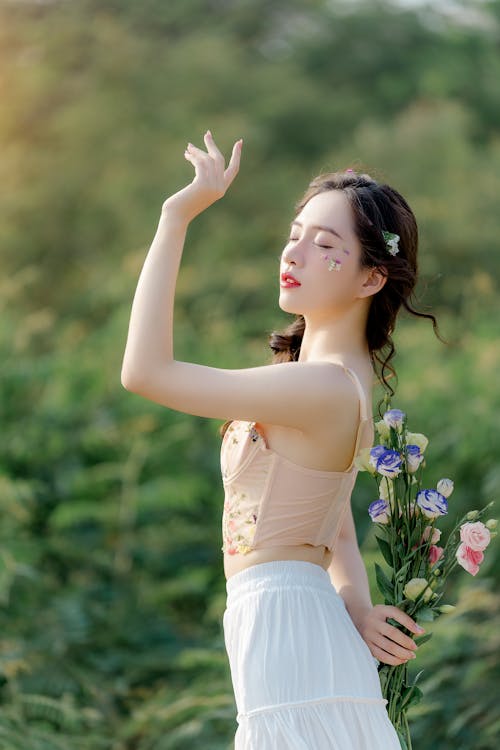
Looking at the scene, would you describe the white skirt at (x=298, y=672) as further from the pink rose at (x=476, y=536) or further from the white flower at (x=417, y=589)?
the pink rose at (x=476, y=536)

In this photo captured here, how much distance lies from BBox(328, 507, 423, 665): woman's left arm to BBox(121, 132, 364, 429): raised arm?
38 centimetres

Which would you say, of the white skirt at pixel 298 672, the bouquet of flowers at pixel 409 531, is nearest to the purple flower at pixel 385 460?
the bouquet of flowers at pixel 409 531

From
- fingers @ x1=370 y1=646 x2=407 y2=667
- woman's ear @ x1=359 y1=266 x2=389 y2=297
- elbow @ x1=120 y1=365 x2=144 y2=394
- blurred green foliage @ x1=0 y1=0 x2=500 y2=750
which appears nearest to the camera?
elbow @ x1=120 y1=365 x2=144 y2=394

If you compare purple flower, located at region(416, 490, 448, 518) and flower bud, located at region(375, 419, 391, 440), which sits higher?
flower bud, located at region(375, 419, 391, 440)

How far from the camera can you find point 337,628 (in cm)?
187

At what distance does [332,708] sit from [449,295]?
8479 mm

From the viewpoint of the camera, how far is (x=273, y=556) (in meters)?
1.89

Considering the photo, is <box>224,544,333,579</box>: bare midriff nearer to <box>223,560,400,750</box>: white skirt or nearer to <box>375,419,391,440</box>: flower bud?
<box>223,560,400,750</box>: white skirt

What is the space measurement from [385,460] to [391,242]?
0.43m

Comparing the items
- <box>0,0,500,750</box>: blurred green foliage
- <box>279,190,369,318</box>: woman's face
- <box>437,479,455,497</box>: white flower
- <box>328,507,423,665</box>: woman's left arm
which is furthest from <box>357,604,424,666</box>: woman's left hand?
<box>0,0,500,750</box>: blurred green foliage

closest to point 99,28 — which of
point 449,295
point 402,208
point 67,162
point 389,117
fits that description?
point 67,162

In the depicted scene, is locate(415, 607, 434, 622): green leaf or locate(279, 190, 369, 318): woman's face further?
locate(279, 190, 369, 318): woman's face

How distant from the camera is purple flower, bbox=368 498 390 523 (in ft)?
6.04

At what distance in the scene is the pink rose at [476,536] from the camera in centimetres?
181
